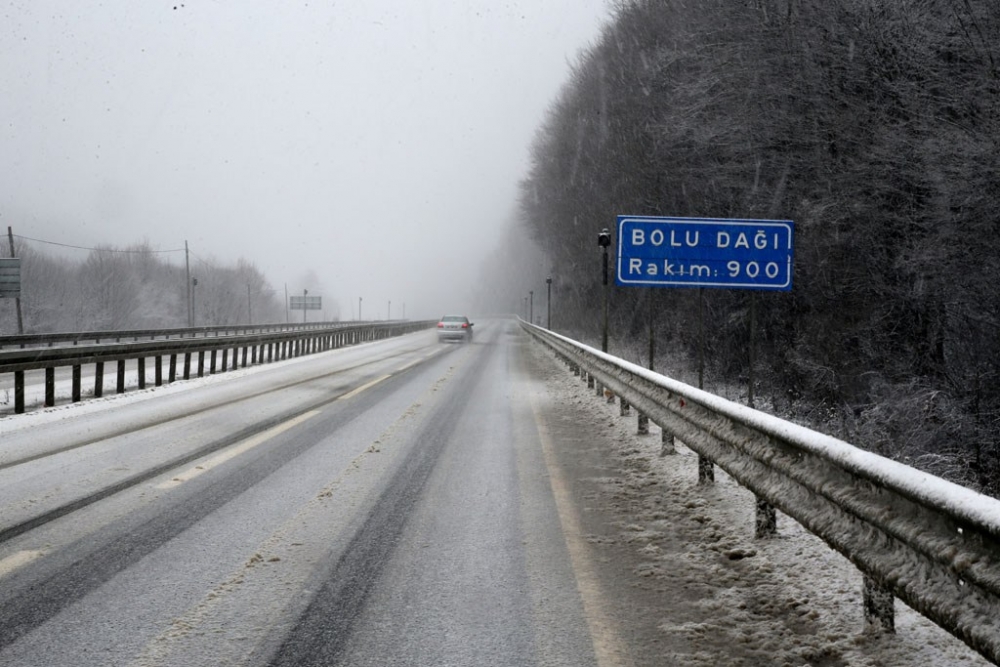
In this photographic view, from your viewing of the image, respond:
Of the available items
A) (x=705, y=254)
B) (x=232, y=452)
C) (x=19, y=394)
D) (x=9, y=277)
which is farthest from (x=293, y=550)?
(x=9, y=277)

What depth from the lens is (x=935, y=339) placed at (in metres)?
12.0

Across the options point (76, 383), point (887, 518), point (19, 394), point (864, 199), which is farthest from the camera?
point (864, 199)

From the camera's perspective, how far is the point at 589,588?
3.70m

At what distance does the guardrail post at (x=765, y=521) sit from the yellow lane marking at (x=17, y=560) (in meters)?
4.40

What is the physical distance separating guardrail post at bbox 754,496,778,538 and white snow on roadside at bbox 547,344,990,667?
66mm

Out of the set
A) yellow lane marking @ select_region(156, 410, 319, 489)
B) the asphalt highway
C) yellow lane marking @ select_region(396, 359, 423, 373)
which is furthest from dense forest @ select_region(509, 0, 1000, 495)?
yellow lane marking @ select_region(396, 359, 423, 373)

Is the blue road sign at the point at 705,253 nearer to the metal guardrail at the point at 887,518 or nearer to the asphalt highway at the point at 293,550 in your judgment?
the asphalt highway at the point at 293,550

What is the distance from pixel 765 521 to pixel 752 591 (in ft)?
3.23

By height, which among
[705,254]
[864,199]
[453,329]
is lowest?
[453,329]

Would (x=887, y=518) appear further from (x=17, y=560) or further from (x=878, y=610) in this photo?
(x=17, y=560)

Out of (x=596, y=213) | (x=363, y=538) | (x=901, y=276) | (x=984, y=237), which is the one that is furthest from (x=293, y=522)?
(x=596, y=213)

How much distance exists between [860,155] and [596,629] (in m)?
11.9

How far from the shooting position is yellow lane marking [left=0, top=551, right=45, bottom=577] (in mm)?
3754

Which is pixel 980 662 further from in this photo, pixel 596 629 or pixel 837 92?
pixel 837 92
